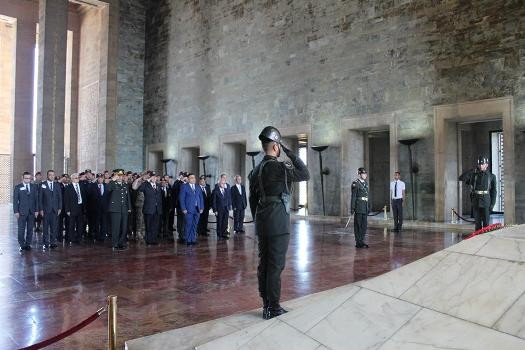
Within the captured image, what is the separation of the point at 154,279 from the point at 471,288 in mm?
4459

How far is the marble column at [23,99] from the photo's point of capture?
2647cm

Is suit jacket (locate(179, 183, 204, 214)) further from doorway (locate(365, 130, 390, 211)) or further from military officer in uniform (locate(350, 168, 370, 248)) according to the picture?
doorway (locate(365, 130, 390, 211))

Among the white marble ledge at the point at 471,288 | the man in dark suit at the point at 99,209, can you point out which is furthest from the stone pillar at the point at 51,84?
the white marble ledge at the point at 471,288

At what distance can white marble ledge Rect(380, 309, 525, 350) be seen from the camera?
7.79 feet

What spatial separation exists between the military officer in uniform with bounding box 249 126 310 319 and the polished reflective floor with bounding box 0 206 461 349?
0.84 metres

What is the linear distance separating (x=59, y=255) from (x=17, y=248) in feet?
4.75

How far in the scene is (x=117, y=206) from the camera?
9.05 metres

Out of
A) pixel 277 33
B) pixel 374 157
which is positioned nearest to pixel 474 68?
pixel 277 33

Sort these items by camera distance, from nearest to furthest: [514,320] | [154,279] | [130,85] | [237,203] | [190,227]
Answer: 1. [514,320]
2. [154,279]
3. [190,227]
4. [237,203]
5. [130,85]

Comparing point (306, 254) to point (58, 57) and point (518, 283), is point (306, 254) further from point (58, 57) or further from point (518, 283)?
point (58, 57)

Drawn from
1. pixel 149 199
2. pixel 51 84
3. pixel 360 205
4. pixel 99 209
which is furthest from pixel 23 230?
pixel 51 84

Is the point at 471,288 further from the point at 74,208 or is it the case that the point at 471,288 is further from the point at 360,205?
the point at 74,208

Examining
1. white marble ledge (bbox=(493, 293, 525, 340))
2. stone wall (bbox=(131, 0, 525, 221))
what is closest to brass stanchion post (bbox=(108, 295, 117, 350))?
white marble ledge (bbox=(493, 293, 525, 340))

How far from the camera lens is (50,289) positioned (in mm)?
5641
